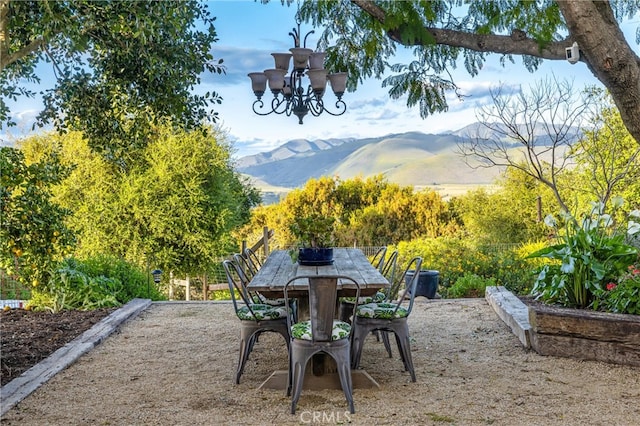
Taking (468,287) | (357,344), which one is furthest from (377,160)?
(357,344)

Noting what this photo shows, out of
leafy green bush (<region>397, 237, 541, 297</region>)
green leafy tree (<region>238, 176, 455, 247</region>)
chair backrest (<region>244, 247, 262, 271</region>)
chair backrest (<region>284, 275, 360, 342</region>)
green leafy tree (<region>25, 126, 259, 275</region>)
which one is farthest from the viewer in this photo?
green leafy tree (<region>238, 176, 455, 247</region>)

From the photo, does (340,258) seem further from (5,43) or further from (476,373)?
(5,43)

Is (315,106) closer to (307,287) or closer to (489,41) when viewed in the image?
(489,41)

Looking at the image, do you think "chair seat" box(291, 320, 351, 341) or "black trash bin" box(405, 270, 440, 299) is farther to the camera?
"black trash bin" box(405, 270, 440, 299)

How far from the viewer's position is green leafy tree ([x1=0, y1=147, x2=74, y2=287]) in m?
3.70

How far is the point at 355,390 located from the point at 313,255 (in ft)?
3.74

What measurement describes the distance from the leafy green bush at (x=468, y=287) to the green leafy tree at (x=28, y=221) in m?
4.93

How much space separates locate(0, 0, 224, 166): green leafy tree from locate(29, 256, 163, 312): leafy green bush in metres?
2.02

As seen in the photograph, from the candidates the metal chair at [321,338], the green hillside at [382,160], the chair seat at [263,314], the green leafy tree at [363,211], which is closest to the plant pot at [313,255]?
the chair seat at [263,314]

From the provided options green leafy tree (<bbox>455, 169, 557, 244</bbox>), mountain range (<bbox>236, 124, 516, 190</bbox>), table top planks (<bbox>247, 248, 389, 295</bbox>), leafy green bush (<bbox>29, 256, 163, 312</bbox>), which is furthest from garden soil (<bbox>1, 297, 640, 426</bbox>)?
mountain range (<bbox>236, 124, 516, 190</bbox>)

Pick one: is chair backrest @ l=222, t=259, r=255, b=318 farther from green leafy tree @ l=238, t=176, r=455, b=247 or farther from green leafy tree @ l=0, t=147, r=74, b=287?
green leafy tree @ l=238, t=176, r=455, b=247

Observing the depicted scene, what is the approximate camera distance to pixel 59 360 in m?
4.38

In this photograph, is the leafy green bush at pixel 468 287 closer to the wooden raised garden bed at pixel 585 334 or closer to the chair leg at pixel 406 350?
the wooden raised garden bed at pixel 585 334
